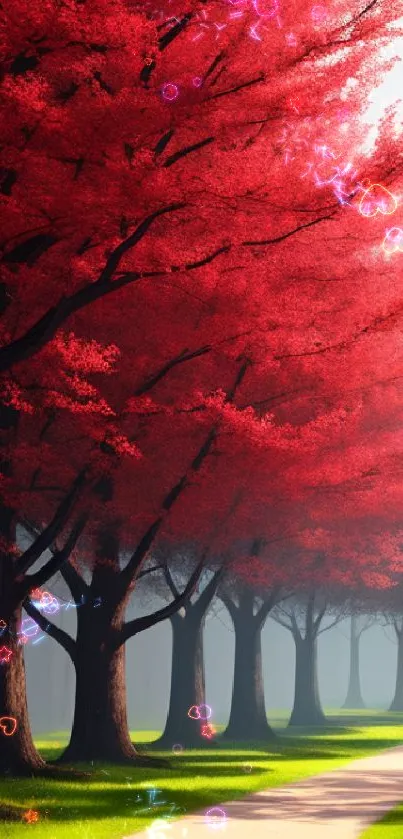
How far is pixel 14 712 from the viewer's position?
19391mm

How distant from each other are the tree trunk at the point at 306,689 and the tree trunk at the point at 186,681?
12971mm

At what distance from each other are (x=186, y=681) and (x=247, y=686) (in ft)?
12.1

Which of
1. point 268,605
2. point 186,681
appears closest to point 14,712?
point 186,681

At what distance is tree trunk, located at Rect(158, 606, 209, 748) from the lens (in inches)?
1265

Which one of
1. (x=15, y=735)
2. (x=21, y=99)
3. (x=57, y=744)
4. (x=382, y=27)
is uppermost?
(x=382, y=27)

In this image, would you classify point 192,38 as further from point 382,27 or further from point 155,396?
point 155,396

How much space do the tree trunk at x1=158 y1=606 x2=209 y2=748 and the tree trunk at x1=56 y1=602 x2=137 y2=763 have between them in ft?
29.1

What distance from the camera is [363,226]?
16.5 metres

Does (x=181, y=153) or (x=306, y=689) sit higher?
(x=181, y=153)

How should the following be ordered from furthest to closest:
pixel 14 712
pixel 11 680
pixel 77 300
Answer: pixel 11 680, pixel 14 712, pixel 77 300

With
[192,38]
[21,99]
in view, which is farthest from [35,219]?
[192,38]

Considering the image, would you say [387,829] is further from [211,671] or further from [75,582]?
[211,671]

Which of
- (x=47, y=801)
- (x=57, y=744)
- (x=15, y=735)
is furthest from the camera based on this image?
(x=57, y=744)

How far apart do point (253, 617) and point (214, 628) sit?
27706 mm
